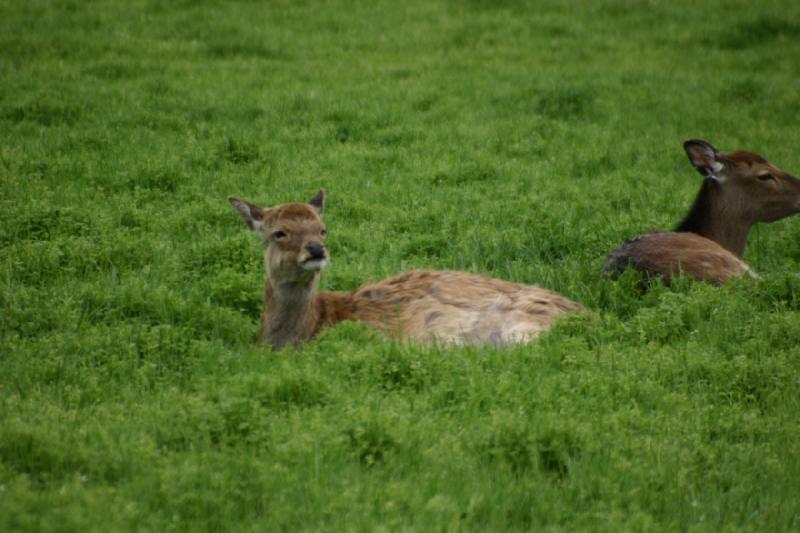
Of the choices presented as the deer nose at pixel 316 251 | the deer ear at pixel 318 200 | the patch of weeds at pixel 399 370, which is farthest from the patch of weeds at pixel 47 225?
the patch of weeds at pixel 399 370

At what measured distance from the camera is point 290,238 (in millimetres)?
8398

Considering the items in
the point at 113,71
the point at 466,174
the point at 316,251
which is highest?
the point at 113,71

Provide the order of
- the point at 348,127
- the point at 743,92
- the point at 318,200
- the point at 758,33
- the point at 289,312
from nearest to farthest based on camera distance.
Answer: the point at 289,312
the point at 318,200
the point at 348,127
the point at 743,92
the point at 758,33

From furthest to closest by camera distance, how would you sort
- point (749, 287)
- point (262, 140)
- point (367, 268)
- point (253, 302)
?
point (262, 140), point (367, 268), point (253, 302), point (749, 287)

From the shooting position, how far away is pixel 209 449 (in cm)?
557

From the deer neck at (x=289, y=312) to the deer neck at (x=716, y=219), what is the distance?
13.8ft

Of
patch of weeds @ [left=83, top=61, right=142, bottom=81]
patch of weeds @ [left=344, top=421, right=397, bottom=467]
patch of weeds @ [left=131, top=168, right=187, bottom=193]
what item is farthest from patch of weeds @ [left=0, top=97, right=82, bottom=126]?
patch of weeds @ [left=344, top=421, right=397, bottom=467]

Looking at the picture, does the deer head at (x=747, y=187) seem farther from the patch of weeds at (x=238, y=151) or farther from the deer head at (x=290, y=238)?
the patch of weeds at (x=238, y=151)

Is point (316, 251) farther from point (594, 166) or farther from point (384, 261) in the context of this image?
point (594, 166)

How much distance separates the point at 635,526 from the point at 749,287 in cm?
375

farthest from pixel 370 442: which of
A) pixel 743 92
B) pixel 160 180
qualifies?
pixel 743 92

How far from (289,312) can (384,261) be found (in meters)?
2.10

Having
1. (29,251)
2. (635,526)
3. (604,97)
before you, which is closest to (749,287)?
(635,526)

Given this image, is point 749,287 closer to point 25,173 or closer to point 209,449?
point 209,449
